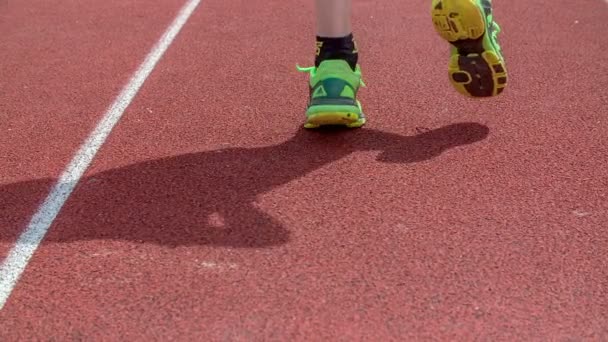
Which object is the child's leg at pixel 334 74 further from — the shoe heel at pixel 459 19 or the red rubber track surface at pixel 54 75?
the red rubber track surface at pixel 54 75

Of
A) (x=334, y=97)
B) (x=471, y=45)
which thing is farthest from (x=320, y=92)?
(x=471, y=45)

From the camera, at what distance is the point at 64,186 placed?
306 centimetres

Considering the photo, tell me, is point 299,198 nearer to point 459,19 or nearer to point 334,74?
point 334,74

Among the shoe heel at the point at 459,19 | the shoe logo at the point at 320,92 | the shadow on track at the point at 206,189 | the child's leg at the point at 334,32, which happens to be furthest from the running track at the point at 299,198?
the shoe heel at the point at 459,19

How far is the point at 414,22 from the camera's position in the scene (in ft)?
16.9

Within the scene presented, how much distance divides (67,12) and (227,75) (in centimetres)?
185

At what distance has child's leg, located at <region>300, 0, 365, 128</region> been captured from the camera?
3328 mm

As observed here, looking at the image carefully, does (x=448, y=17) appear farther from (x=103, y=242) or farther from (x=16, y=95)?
(x=16, y=95)

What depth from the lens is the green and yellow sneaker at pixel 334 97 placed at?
3.32m

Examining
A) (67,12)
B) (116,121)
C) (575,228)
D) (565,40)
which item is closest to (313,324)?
(575,228)

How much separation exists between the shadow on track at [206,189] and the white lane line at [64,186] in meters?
0.04

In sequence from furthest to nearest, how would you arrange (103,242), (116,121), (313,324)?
(116,121), (103,242), (313,324)

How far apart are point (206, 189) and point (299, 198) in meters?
0.34

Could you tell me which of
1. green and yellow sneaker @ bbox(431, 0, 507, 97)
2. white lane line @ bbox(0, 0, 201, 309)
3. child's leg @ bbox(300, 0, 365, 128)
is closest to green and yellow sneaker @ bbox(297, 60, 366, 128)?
child's leg @ bbox(300, 0, 365, 128)
